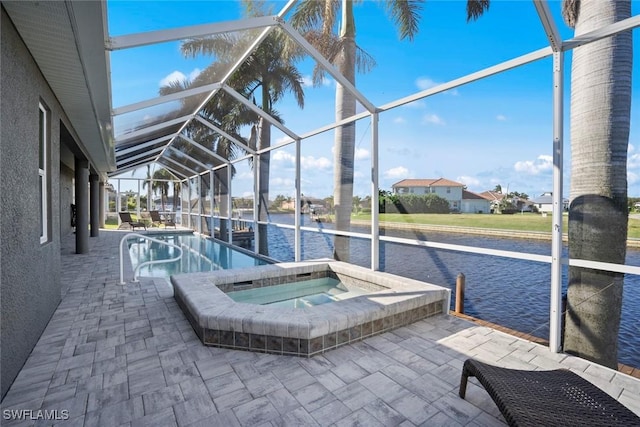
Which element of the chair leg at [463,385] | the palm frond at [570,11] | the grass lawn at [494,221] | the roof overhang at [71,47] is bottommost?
the chair leg at [463,385]

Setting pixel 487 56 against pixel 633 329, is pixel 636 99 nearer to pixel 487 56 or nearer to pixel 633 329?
pixel 487 56

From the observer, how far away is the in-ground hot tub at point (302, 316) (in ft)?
10.3

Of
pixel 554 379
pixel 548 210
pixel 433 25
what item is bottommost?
pixel 554 379

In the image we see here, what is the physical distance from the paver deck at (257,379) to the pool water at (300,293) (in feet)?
4.88

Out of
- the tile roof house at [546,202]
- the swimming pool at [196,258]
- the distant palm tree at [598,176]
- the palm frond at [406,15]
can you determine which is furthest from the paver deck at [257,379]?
the palm frond at [406,15]

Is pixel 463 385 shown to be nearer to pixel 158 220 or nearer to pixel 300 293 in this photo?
pixel 300 293

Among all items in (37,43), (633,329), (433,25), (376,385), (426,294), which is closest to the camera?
(376,385)

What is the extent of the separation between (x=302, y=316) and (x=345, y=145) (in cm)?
398

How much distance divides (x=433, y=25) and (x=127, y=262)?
866 centimetres

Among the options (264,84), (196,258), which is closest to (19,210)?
(264,84)

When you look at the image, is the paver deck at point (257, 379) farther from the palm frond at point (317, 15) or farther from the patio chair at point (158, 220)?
the patio chair at point (158, 220)

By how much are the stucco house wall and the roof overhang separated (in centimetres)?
11

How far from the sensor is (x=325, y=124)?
666 cm

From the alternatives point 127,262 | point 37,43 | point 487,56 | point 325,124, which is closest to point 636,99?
point 487,56
